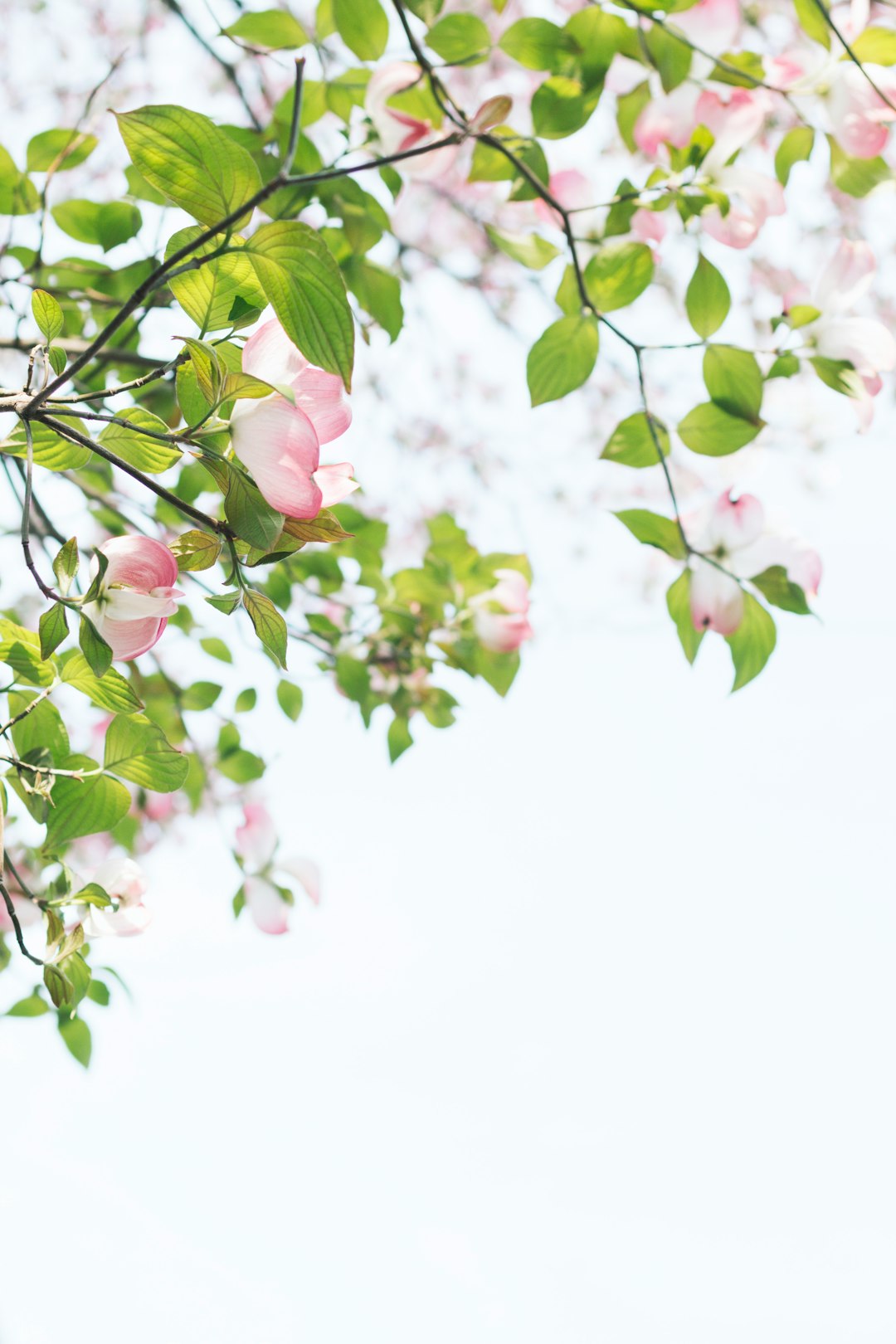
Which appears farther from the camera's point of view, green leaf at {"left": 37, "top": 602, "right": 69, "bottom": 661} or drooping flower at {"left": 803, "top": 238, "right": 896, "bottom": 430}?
drooping flower at {"left": 803, "top": 238, "right": 896, "bottom": 430}

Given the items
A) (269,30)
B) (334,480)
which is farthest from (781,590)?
(269,30)

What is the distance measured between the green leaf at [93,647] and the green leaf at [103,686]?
2.1 inches

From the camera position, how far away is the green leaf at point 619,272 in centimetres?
68

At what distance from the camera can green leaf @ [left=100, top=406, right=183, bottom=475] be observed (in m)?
0.36

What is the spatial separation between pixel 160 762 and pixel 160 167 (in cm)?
29

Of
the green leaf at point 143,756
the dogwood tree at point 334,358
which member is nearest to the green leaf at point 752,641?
the dogwood tree at point 334,358

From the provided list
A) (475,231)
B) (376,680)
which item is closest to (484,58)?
(376,680)

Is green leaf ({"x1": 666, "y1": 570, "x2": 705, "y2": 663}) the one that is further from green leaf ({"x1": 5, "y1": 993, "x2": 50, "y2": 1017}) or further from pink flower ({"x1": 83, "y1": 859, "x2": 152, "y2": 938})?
green leaf ({"x1": 5, "y1": 993, "x2": 50, "y2": 1017})

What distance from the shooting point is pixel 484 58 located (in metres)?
0.66

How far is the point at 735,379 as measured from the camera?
65 cm

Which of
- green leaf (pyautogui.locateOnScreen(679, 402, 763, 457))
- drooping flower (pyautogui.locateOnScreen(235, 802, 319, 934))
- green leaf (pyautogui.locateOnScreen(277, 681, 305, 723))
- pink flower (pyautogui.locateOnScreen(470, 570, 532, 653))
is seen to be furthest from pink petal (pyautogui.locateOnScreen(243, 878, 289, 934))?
green leaf (pyautogui.locateOnScreen(679, 402, 763, 457))

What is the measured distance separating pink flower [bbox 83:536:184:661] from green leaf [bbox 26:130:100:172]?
0.53 meters

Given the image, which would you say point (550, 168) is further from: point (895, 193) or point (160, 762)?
point (160, 762)

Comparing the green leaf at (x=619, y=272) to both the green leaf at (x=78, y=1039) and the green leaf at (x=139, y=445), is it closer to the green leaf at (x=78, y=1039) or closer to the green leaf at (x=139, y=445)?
the green leaf at (x=139, y=445)
